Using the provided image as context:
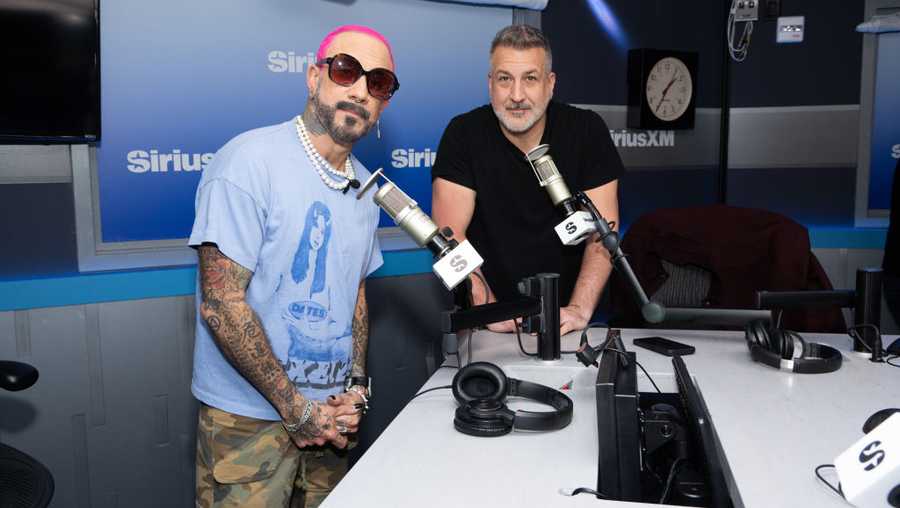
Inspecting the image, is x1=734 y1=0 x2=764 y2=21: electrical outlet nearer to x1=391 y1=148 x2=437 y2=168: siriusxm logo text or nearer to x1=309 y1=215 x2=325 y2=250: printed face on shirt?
x1=391 y1=148 x2=437 y2=168: siriusxm logo text

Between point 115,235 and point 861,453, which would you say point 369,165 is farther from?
point 861,453

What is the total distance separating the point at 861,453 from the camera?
1.27 m

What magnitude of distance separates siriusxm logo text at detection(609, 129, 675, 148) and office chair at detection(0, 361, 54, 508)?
3198 millimetres

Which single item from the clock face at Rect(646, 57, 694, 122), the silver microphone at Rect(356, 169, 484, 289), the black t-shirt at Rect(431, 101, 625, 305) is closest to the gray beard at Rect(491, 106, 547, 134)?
the black t-shirt at Rect(431, 101, 625, 305)

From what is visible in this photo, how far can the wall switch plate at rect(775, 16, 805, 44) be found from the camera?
445 cm

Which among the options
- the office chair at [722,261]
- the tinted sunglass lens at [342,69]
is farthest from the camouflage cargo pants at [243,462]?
the office chair at [722,261]

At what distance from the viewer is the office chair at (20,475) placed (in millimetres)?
1713

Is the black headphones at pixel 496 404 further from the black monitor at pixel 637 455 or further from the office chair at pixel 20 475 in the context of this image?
the office chair at pixel 20 475

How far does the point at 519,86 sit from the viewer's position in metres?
2.48

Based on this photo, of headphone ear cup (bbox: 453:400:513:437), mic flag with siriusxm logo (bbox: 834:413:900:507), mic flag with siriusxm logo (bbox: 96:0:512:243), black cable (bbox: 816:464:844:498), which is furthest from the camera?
mic flag with siriusxm logo (bbox: 96:0:512:243)

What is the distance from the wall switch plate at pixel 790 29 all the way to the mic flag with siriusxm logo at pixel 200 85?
210 centimetres

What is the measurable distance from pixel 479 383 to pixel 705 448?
0.57 metres

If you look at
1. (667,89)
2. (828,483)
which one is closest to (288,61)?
(667,89)

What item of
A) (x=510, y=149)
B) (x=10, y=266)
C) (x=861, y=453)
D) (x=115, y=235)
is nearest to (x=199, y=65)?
(x=115, y=235)
